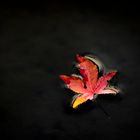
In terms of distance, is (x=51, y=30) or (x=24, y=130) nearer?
(x=24, y=130)

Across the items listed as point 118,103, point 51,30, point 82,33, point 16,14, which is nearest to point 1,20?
point 16,14

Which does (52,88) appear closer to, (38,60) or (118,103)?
(38,60)

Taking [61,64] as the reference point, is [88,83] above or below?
below

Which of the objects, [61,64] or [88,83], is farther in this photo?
[61,64]
